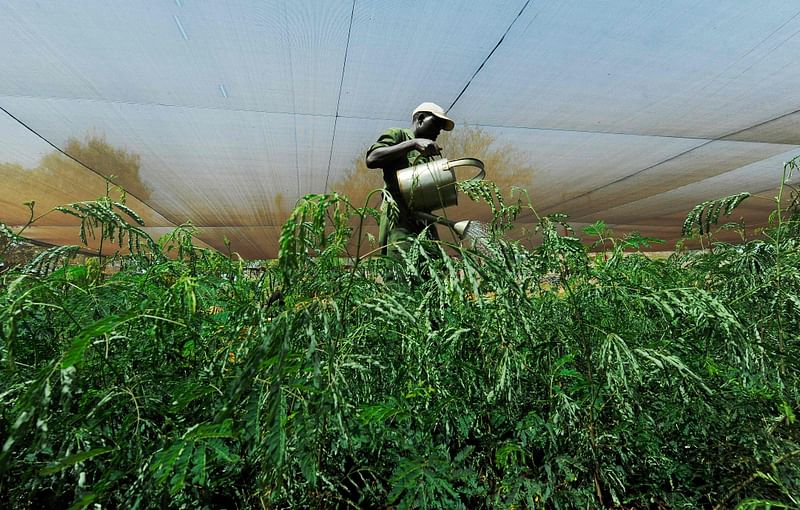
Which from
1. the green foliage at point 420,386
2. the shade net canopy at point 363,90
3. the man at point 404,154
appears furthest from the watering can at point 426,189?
the shade net canopy at point 363,90

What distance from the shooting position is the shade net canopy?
8.21 ft

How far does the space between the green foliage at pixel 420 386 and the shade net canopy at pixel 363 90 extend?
4.21 ft

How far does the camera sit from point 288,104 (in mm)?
3414

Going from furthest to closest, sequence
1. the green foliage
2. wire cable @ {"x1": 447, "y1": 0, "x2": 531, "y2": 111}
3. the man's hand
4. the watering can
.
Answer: wire cable @ {"x1": 447, "y1": 0, "x2": 531, "y2": 111} < the man's hand < the watering can < the green foliage

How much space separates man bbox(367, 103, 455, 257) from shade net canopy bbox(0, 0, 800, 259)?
2.40 feet

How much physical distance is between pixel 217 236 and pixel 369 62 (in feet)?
17.6

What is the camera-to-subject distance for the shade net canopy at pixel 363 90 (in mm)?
2504

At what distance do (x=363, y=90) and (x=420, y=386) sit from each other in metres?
2.96

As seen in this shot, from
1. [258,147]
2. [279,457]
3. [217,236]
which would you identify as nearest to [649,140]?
[258,147]

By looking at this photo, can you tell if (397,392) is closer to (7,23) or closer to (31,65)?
(7,23)

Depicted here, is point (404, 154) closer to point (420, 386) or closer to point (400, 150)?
point (400, 150)

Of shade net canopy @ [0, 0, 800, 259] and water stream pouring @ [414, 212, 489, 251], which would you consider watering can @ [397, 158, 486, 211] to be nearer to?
water stream pouring @ [414, 212, 489, 251]

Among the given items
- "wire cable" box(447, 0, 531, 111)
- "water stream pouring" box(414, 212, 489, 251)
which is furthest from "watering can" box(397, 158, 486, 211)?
"wire cable" box(447, 0, 531, 111)

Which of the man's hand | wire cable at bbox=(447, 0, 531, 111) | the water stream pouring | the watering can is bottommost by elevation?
the water stream pouring
